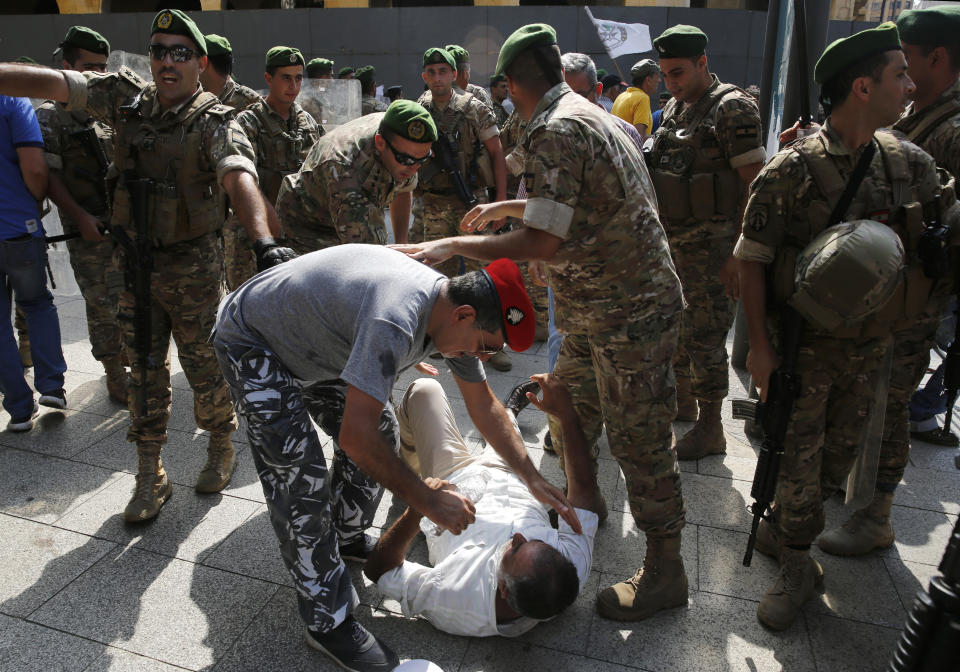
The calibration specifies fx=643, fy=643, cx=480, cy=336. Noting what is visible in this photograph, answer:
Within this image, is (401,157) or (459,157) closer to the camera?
(401,157)

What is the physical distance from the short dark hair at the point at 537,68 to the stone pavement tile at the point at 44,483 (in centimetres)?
293

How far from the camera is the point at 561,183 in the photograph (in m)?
2.22

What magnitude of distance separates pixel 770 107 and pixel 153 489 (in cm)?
452

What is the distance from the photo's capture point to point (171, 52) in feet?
9.83

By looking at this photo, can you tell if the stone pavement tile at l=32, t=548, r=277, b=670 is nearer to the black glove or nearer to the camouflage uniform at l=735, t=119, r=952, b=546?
the black glove

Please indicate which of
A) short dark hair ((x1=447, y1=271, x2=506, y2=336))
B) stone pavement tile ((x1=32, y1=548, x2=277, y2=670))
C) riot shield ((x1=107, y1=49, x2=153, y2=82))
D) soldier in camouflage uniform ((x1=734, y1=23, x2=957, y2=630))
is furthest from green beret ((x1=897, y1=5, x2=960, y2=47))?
riot shield ((x1=107, y1=49, x2=153, y2=82))

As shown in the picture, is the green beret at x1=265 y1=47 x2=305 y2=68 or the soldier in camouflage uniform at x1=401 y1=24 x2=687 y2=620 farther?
the green beret at x1=265 y1=47 x2=305 y2=68

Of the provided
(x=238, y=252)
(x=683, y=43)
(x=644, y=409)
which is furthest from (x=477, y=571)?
(x=238, y=252)

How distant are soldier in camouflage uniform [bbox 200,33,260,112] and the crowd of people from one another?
1994 millimetres

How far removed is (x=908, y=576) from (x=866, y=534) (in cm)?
22

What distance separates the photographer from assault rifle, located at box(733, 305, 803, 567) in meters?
2.35

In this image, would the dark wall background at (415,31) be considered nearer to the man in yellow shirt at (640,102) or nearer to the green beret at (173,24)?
the man in yellow shirt at (640,102)

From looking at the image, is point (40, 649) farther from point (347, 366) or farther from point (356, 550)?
point (347, 366)

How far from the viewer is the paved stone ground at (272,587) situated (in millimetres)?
2334
